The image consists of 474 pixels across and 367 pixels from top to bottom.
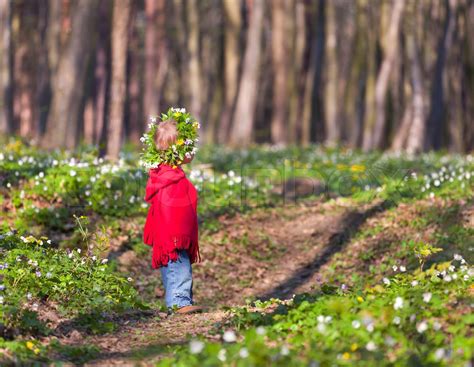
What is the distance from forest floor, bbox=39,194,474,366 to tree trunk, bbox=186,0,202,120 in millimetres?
15530

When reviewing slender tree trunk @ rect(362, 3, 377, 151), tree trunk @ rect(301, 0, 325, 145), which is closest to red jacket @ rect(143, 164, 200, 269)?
slender tree trunk @ rect(362, 3, 377, 151)

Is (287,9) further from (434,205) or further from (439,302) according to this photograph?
(439,302)

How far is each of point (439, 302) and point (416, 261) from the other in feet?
14.4

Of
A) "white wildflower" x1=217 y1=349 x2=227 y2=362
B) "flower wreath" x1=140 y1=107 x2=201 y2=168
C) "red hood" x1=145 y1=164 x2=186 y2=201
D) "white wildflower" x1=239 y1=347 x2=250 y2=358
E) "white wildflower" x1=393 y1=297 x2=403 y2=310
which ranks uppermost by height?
"flower wreath" x1=140 y1=107 x2=201 y2=168

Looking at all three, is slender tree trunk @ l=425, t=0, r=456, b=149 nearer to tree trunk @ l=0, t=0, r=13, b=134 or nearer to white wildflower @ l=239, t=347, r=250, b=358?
tree trunk @ l=0, t=0, r=13, b=134

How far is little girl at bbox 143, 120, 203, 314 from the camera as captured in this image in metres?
8.36

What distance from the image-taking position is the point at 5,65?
2720 centimetres

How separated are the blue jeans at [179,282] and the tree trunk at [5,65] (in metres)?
19.6

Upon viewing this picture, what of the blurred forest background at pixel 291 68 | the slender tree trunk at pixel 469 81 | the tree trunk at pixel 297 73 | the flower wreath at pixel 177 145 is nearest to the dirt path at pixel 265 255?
the flower wreath at pixel 177 145

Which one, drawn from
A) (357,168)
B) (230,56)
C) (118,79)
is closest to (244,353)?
(118,79)

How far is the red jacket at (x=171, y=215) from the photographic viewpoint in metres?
8.37

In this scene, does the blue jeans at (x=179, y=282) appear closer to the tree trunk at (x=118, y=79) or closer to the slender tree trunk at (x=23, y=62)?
the tree trunk at (x=118, y=79)

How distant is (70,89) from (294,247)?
7.46 meters

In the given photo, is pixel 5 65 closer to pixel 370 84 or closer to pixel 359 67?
pixel 370 84
